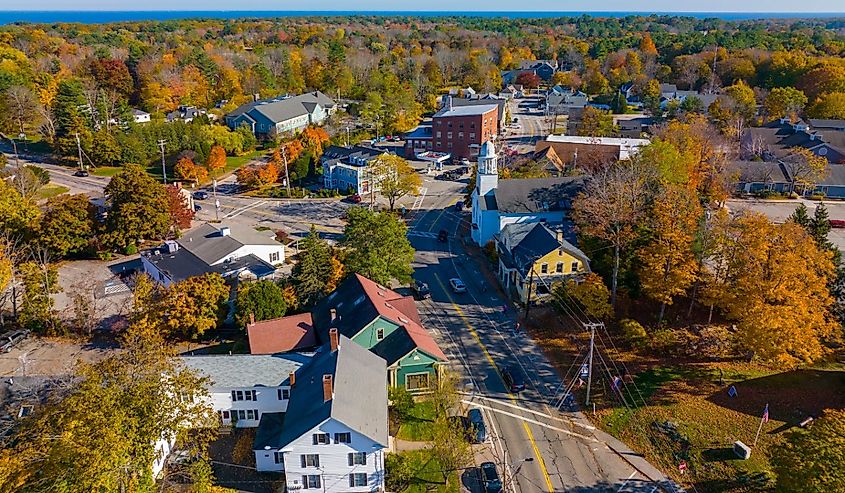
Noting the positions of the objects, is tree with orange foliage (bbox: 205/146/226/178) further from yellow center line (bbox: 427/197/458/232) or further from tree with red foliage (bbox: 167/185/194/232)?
yellow center line (bbox: 427/197/458/232)

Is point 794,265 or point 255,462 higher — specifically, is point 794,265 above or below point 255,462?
above

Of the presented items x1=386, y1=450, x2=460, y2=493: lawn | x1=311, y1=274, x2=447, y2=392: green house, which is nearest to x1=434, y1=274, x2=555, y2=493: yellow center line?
x1=311, y1=274, x2=447, y2=392: green house

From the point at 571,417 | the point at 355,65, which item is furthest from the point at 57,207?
the point at 355,65

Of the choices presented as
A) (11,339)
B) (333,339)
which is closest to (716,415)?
(333,339)

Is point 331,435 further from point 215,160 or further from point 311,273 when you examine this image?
point 215,160

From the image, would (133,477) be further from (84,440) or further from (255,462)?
(255,462)

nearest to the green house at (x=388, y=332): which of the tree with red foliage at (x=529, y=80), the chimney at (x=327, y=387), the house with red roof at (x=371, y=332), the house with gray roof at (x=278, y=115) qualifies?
the house with red roof at (x=371, y=332)

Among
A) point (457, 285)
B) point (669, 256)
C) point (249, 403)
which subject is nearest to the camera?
point (249, 403)
